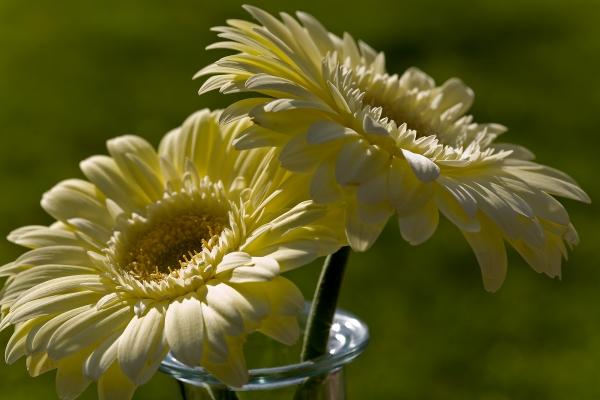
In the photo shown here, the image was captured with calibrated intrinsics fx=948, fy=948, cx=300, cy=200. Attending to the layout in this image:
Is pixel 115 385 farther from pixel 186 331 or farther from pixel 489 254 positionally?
pixel 489 254

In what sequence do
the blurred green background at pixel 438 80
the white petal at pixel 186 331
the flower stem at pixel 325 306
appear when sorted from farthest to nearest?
the blurred green background at pixel 438 80
the flower stem at pixel 325 306
the white petal at pixel 186 331

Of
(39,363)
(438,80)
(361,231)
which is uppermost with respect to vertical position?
(438,80)

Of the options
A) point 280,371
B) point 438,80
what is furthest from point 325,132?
point 438,80

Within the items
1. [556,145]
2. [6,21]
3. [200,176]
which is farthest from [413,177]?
[6,21]

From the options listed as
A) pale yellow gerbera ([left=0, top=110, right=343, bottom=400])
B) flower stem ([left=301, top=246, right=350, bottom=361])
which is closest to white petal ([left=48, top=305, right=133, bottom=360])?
pale yellow gerbera ([left=0, top=110, right=343, bottom=400])

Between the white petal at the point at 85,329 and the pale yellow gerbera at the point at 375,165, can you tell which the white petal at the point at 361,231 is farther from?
the white petal at the point at 85,329

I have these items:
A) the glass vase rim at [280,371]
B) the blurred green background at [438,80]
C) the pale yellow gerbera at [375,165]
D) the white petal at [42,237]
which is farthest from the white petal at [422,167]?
the blurred green background at [438,80]
